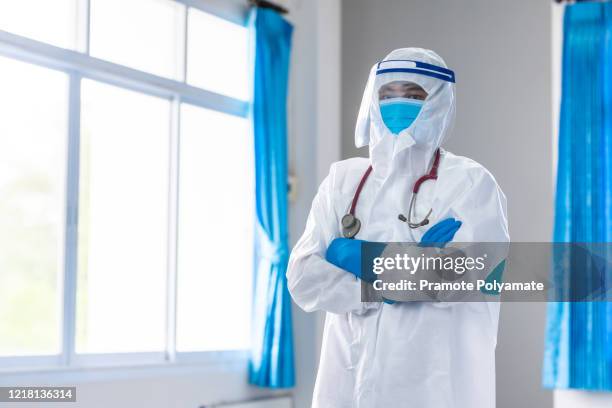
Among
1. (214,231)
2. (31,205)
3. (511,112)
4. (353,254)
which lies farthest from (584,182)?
(31,205)

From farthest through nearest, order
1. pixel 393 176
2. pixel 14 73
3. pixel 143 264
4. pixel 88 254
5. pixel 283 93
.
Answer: pixel 283 93
pixel 143 264
pixel 88 254
pixel 14 73
pixel 393 176

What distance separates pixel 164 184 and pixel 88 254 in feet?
1.89

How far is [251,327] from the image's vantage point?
4488 mm

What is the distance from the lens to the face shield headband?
2297mm

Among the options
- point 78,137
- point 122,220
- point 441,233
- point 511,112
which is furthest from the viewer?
point 511,112

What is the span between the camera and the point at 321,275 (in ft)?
7.21

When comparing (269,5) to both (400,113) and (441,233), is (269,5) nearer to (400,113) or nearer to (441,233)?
(400,113)

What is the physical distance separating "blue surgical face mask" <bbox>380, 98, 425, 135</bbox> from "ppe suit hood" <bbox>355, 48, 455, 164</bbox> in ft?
0.06

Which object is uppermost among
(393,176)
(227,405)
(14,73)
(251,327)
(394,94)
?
(14,73)

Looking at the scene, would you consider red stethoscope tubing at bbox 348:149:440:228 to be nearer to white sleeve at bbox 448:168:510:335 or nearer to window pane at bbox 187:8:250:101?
white sleeve at bbox 448:168:510:335

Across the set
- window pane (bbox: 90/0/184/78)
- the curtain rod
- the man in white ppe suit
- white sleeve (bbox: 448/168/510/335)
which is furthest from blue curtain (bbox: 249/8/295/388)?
white sleeve (bbox: 448/168/510/335)

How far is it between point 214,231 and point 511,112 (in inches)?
72.3

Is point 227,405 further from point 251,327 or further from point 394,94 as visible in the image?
point 394,94

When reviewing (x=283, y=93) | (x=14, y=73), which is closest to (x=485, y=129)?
(x=283, y=93)
